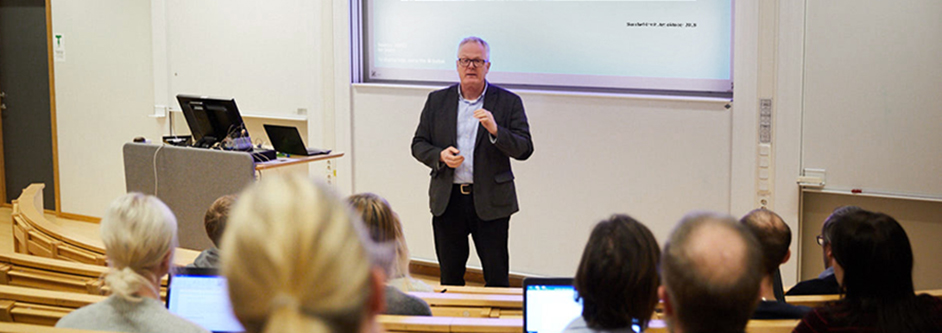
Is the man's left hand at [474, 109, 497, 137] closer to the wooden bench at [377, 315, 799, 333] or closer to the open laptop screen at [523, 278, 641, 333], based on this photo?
the open laptop screen at [523, 278, 641, 333]

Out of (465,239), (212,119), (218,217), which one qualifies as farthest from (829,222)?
(212,119)

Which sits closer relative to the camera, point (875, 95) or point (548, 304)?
point (548, 304)

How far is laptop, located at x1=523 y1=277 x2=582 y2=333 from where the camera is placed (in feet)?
7.38

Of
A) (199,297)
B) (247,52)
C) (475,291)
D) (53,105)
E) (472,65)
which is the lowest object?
(475,291)

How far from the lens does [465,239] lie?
420 cm

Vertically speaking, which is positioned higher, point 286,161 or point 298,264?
point 298,264

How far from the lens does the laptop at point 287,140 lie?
5.03m

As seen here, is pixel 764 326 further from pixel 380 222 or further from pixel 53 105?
pixel 53 105

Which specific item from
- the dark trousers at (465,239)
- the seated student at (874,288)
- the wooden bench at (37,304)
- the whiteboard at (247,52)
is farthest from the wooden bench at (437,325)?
the whiteboard at (247,52)

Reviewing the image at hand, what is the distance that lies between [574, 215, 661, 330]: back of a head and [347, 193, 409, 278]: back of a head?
0.79 metres

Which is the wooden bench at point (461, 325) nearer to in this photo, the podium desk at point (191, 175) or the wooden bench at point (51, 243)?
the wooden bench at point (51, 243)

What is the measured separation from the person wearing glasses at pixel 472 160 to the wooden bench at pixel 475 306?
1289mm

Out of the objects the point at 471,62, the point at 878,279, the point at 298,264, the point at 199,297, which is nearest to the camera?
the point at 298,264

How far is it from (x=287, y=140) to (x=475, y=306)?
8.83ft
